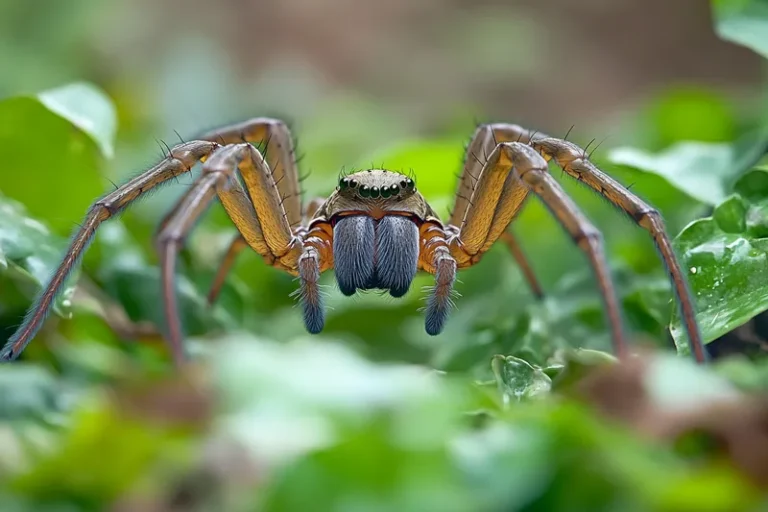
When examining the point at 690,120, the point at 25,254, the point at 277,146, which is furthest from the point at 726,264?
the point at 690,120

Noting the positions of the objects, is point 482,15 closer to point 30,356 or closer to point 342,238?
point 342,238

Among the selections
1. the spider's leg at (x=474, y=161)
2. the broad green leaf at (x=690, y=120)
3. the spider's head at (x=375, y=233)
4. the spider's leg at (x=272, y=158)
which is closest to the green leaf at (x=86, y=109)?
the spider's leg at (x=272, y=158)

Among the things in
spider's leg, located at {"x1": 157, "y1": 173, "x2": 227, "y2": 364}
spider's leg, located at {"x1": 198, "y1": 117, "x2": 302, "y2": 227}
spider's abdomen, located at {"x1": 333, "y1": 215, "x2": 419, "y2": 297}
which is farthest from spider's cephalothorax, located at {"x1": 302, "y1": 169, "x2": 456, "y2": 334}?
spider's leg, located at {"x1": 157, "y1": 173, "x2": 227, "y2": 364}

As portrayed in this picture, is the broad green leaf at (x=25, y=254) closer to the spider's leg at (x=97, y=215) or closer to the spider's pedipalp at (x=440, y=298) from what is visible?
the spider's leg at (x=97, y=215)

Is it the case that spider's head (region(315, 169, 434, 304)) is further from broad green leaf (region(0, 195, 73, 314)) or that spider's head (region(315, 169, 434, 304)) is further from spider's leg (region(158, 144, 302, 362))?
broad green leaf (region(0, 195, 73, 314))

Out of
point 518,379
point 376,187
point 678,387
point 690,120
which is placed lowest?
point 678,387

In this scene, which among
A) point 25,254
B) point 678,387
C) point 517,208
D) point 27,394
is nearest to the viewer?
point 678,387

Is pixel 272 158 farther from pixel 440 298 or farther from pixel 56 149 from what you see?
pixel 440 298
